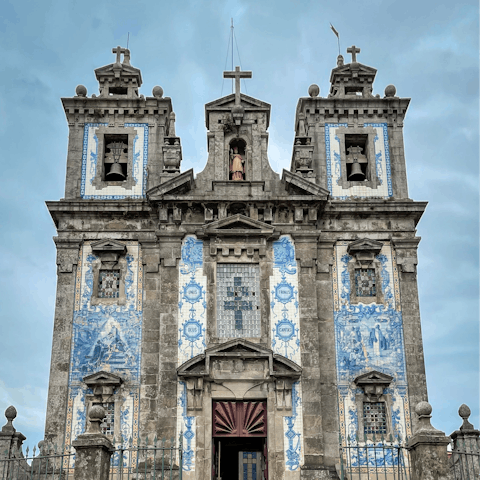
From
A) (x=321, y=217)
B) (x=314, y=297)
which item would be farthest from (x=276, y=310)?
(x=321, y=217)

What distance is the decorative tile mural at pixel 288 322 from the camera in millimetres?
22469

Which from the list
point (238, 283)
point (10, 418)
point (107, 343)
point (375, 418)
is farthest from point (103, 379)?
point (375, 418)

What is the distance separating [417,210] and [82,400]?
11570 mm

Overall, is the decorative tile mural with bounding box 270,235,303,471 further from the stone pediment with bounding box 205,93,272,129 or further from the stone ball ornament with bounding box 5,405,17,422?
the stone ball ornament with bounding box 5,405,17,422

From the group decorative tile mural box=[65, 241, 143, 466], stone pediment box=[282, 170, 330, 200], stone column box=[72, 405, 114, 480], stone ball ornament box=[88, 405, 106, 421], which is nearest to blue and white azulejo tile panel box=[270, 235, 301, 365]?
stone pediment box=[282, 170, 330, 200]

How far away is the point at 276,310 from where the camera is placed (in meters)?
24.0

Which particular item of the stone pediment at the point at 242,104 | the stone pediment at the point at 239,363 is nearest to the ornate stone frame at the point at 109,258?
the stone pediment at the point at 239,363

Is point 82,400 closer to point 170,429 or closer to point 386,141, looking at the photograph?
point 170,429

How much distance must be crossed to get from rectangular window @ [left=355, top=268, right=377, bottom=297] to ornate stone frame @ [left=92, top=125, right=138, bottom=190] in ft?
25.0

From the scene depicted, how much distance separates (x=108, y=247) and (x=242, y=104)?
6.50 metres

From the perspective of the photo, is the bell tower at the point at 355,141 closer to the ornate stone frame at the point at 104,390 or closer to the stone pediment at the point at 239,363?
the stone pediment at the point at 239,363

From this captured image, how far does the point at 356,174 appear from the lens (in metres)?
26.5

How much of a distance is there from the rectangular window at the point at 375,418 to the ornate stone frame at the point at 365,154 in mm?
7064

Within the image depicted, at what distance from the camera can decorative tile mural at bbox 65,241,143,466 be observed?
23031 millimetres
